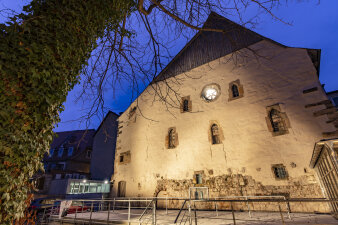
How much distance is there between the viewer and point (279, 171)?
25.6 feet

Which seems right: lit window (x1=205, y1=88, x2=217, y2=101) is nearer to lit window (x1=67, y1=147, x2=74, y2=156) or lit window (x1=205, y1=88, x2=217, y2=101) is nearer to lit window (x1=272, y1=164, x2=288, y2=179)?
lit window (x1=272, y1=164, x2=288, y2=179)

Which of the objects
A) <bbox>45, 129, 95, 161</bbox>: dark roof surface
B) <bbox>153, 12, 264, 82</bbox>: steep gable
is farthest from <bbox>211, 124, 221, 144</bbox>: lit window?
<bbox>45, 129, 95, 161</bbox>: dark roof surface

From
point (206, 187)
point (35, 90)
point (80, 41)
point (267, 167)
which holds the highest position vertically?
point (80, 41)

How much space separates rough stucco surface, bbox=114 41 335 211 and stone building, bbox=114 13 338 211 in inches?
1.5

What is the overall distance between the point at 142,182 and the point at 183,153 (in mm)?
3576

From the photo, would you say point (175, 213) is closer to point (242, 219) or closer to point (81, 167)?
point (242, 219)

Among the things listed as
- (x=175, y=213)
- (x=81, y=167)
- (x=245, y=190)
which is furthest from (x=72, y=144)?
(x=245, y=190)

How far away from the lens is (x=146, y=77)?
163 inches

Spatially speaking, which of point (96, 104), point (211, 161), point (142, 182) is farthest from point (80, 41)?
point (142, 182)

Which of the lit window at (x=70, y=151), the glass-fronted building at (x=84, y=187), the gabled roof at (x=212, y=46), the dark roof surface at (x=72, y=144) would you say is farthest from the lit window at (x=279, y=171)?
the lit window at (x=70, y=151)

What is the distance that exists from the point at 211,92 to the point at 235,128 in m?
2.88

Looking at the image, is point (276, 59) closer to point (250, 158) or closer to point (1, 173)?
point (250, 158)

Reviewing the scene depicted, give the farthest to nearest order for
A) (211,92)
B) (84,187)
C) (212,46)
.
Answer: (84,187), (212,46), (211,92)

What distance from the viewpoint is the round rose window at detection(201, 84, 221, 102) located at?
10703 mm
